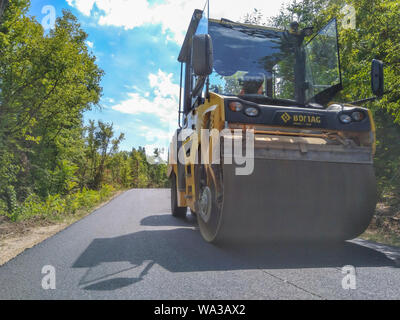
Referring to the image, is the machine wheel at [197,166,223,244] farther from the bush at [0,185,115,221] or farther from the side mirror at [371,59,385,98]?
the bush at [0,185,115,221]

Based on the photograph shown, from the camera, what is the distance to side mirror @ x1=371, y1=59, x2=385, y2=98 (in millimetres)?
4043

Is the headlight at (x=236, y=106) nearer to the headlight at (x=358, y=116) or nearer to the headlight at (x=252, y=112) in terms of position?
the headlight at (x=252, y=112)

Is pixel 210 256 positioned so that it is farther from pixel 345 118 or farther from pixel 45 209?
pixel 45 209

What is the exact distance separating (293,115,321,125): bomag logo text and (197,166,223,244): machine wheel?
3.74ft

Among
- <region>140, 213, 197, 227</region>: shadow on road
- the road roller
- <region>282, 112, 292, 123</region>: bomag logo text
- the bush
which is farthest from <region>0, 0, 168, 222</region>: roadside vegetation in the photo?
<region>282, 112, 292, 123</region>: bomag logo text

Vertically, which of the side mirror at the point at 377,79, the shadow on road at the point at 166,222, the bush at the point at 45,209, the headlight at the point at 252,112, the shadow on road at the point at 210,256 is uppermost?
the side mirror at the point at 377,79

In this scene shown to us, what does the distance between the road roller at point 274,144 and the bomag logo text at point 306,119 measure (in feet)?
0.04

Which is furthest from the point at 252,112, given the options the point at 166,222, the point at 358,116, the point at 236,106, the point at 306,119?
the point at 166,222

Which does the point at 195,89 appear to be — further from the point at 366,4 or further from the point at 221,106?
the point at 366,4

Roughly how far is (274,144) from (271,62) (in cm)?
171

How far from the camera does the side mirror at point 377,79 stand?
13.3 ft

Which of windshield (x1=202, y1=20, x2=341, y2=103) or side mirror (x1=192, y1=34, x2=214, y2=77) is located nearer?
side mirror (x1=192, y1=34, x2=214, y2=77)

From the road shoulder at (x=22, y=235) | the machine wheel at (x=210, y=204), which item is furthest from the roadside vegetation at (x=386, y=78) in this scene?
the road shoulder at (x=22, y=235)

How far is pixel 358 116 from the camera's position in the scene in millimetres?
4156
